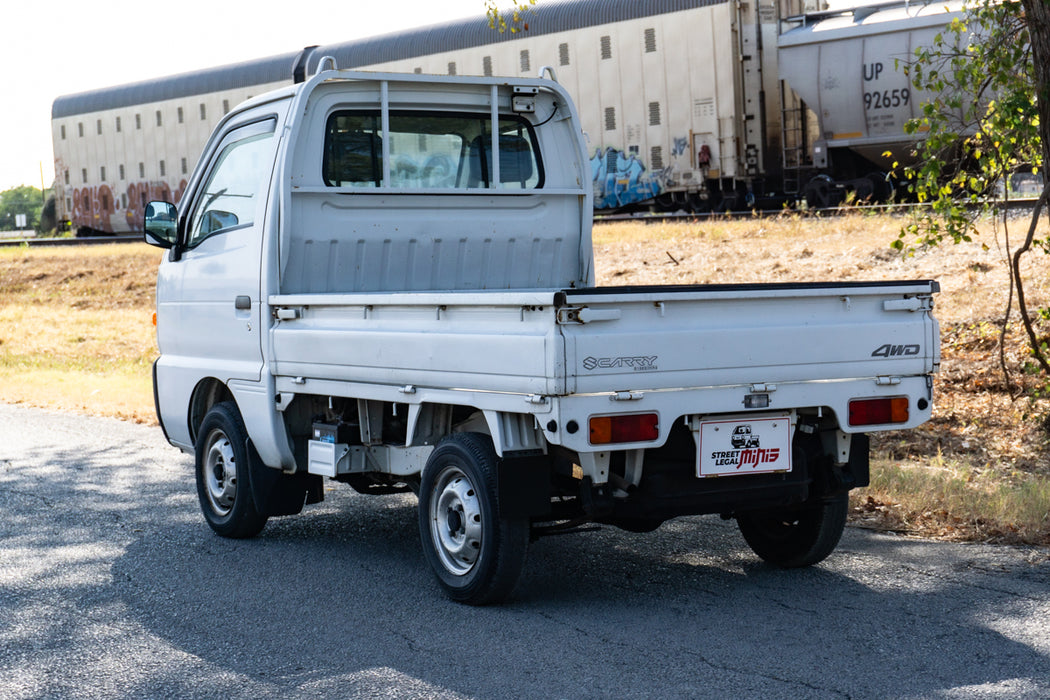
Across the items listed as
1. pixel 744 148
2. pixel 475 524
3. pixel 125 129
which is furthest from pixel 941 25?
pixel 125 129

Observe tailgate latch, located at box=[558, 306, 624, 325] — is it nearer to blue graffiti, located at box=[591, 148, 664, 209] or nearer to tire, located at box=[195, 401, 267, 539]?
tire, located at box=[195, 401, 267, 539]

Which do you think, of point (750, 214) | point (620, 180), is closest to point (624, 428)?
point (750, 214)

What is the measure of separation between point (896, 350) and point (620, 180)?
77.9ft

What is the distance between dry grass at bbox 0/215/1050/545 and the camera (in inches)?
291

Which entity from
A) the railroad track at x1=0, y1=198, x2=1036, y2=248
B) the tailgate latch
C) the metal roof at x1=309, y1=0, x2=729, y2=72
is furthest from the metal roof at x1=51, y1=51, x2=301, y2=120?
the tailgate latch

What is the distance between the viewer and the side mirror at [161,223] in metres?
7.66

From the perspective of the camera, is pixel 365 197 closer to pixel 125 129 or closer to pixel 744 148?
pixel 744 148

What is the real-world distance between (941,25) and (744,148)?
5264 mm

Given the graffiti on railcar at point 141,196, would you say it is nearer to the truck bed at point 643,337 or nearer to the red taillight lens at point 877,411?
the truck bed at point 643,337

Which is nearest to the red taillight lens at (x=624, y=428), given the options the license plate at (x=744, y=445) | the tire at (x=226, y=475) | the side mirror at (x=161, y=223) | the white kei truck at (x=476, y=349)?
the white kei truck at (x=476, y=349)

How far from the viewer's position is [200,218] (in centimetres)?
770

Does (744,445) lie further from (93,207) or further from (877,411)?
(93,207)

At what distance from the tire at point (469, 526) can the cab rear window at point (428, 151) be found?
2.12m

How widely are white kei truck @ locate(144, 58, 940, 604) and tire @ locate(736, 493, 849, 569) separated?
0.04 feet
